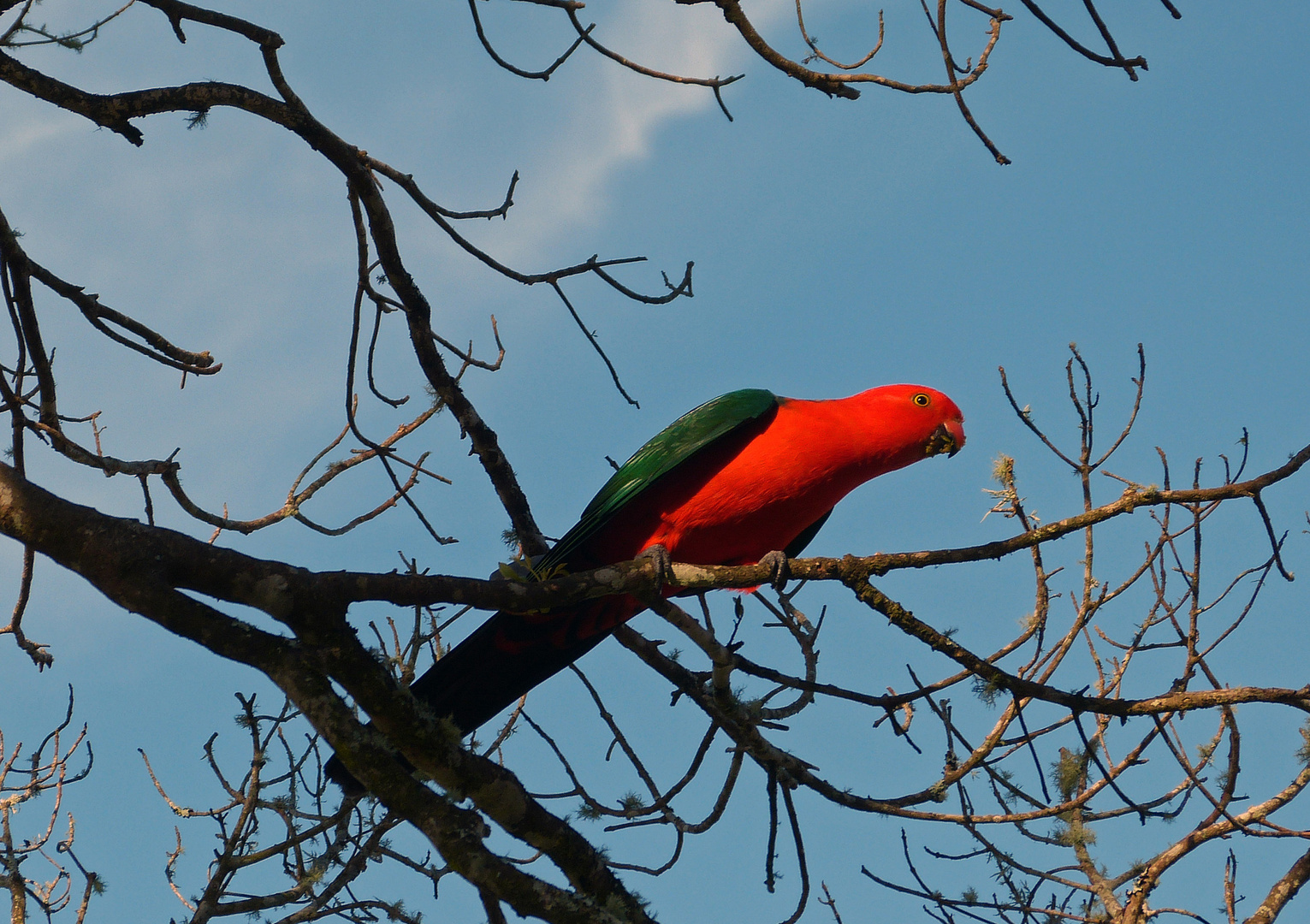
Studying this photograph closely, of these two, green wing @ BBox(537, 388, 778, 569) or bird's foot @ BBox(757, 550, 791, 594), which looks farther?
green wing @ BBox(537, 388, 778, 569)

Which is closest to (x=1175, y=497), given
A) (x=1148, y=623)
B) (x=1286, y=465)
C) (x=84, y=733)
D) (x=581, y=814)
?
(x=1286, y=465)

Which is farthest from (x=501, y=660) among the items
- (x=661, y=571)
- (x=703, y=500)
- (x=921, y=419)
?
(x=921, y=419)

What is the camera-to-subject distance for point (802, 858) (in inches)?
141

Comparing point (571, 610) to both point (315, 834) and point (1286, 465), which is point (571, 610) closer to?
point (315, 834)

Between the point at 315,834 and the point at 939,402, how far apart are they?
2959 millimetres

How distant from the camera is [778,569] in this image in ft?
11.3

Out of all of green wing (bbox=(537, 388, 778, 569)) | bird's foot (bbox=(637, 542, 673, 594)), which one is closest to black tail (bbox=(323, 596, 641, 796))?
green wing (bbox=(537, 388, 778, 569))

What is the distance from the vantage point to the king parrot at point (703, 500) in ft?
12.1

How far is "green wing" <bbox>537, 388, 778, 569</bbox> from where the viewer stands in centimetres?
394

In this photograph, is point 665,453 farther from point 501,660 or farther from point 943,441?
point 943,441

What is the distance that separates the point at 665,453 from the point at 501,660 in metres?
1.00

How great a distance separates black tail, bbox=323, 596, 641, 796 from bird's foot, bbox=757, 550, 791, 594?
1.75 feet

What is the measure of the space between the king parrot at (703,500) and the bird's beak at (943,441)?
33mm

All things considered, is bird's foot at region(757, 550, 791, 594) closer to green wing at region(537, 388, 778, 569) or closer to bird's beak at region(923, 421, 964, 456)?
green wing at region(537, 388, 778, 569)
